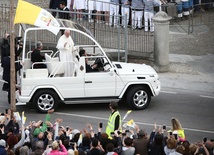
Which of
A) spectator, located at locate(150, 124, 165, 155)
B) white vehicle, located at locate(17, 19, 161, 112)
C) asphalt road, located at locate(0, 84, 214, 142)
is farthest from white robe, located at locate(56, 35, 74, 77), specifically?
spectator, located at locate(150, 124, 165, 155)

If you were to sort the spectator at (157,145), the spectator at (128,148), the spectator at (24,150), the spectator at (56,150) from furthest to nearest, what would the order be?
the spectator at (157,145), the spectator at (128,148), the spectator at (56,150), the spectator at (24,150)

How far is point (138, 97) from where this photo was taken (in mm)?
21594

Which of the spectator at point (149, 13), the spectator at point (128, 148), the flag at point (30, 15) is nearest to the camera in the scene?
the spectator at point (128, 148)

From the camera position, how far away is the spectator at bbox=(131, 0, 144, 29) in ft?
86.4

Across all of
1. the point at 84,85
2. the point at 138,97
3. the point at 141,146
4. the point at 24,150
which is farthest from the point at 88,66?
the point at 24,150

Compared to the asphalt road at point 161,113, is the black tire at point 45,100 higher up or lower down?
higher up

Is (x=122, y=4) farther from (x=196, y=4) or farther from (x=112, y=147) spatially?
(x=112, y=147)

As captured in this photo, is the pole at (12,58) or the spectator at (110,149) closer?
the spectator at (110,149)

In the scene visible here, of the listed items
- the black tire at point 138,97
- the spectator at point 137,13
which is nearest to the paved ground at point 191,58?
the spectator at point 137,13

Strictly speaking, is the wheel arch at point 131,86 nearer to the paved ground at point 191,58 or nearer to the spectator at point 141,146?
the paved ground at point 191,58

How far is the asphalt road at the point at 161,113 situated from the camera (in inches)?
808

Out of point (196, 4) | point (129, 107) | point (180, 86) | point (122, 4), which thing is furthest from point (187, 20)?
point (129, 107)

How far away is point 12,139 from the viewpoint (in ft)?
52.1

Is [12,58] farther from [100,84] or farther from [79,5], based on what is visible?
[79,5]
